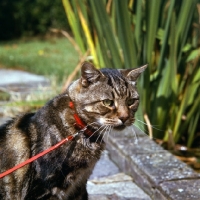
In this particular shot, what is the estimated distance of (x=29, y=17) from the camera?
15.7 metres

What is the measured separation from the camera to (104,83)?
272 cm

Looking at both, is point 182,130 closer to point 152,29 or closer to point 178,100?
point 178,100

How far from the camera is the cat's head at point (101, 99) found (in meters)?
2.67

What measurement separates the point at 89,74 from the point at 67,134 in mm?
353

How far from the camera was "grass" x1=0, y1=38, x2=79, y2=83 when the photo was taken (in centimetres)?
900

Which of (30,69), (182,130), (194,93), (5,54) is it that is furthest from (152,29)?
(5,54)

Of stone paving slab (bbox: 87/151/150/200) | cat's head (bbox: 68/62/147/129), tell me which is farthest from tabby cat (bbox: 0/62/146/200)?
stone paving slab (bbox: 87/151/150/200)

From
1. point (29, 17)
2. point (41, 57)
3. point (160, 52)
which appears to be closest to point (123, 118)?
point (160, 52)

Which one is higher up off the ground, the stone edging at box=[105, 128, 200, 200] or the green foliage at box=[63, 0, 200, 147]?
the green foliage at box=[63, 0, 200, 147]

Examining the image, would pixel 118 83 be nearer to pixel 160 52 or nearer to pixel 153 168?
pixel 153 168

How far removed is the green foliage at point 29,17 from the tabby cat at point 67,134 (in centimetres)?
1283

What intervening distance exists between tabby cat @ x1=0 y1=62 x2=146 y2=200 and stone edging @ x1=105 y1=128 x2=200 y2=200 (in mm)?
534

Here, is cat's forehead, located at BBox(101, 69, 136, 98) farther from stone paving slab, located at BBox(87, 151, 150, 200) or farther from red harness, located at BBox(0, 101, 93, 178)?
stone paving slab, located at BBox(87, 151, 150, 200)

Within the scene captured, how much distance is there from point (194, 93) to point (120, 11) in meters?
0.95
